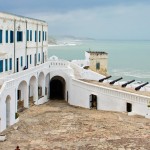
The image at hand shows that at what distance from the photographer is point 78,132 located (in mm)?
25297

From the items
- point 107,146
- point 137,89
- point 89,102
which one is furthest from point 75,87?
point 107,146

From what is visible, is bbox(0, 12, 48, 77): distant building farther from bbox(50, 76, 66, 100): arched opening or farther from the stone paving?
the stone paving

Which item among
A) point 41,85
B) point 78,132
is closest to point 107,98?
point 78,132

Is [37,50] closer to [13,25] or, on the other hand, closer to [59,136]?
[13,25]

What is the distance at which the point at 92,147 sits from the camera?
22062 millimetres

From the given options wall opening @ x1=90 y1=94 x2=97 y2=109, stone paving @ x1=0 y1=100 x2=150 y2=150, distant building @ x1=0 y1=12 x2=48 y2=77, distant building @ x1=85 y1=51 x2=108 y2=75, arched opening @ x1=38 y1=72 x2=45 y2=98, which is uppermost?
distant building @ x1=0 y1=12 x2=48 y2=77

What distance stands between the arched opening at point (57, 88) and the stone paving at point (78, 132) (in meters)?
12.7

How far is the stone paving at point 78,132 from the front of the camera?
2233 cm

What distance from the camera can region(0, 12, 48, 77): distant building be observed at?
3272 cm

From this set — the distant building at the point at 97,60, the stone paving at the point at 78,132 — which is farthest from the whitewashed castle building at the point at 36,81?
the distant building at the point at 97,60

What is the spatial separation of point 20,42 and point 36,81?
174 inches

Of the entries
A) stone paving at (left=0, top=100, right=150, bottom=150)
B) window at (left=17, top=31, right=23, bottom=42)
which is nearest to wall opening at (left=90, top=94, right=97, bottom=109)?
stone paving at (left=0, top=100, right=150, bottom=150)

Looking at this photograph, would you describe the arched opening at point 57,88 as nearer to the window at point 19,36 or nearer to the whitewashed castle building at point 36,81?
the whitewashed castle building at point 36,81

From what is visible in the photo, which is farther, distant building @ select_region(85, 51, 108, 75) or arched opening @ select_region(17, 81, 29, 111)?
distant building @ select_region(85, 51, 108, 75)
